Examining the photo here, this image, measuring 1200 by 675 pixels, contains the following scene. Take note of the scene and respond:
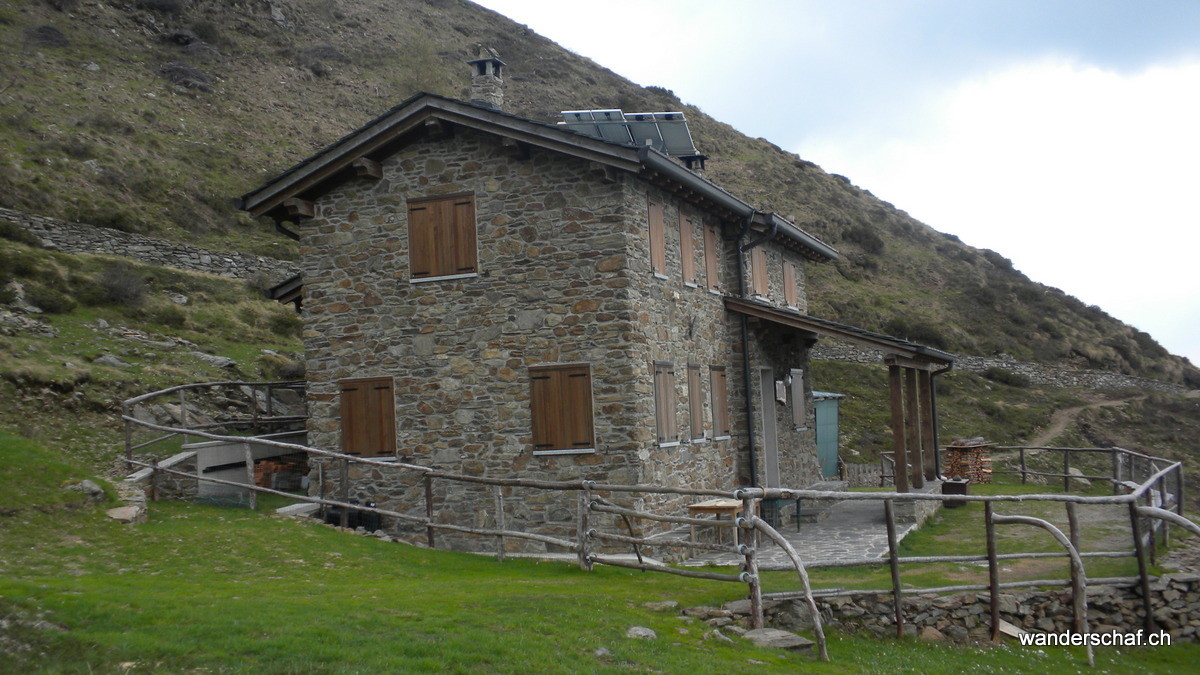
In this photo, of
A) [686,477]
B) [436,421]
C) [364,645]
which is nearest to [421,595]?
[364,645]

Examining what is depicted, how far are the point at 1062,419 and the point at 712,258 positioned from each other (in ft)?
98.8

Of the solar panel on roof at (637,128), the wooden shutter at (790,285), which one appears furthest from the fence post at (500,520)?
the wooden shutter at (790,285)

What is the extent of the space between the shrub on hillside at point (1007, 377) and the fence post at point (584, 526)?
3956 cm

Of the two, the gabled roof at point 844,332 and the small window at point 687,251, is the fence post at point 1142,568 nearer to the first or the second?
the gabled roof at point 844,332

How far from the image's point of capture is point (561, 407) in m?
14.5

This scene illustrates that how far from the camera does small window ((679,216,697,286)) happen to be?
54.4ft

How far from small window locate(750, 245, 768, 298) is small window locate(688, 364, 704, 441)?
4.00 meters

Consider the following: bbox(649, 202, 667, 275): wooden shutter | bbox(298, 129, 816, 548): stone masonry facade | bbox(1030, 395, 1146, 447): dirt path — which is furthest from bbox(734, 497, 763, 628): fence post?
bbox(1030, 395, 1146, 447): dirt path

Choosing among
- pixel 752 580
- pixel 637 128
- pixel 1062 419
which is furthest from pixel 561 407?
pixel 1062 419

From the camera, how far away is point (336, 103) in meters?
54.2

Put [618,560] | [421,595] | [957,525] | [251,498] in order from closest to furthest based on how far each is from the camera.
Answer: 1. [421,595]
2. [618,560]
3. [251,498]
4. [957,525]

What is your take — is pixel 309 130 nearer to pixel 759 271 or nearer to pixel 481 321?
pixel 759 271

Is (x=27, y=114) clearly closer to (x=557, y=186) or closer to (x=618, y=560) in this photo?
(x=557, y=186)

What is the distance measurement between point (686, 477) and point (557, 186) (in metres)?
5.28
